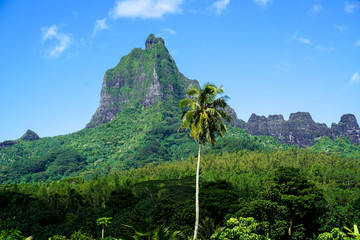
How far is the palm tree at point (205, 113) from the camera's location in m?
24.0

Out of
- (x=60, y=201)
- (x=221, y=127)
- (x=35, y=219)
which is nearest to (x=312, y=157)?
(x=60, y=201)

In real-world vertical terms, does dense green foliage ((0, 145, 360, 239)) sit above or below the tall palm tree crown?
below

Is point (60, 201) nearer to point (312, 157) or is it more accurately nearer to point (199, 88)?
point (199, 88)

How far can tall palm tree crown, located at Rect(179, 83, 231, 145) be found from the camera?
23984mm

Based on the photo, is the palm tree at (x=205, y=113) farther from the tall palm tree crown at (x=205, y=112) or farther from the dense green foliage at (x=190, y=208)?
the dense green foliage at (x=190, y=208)

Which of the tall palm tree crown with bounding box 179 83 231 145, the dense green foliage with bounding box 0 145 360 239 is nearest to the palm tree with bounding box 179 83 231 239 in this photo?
the tall palm tree crown with bounding box 179 83 231 145

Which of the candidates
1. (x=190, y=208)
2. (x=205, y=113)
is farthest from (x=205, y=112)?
(x=190, y=208)

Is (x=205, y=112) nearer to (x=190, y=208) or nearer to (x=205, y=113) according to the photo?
(x=205, y=113)

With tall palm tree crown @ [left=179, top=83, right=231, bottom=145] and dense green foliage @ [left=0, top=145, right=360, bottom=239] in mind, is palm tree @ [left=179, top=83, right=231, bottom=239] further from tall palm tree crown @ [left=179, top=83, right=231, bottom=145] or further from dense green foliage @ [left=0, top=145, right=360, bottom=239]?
dense green foliage @ [left=0, top=145, right=360, bottom=239]

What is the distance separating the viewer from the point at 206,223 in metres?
31.7

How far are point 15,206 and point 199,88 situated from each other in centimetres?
6723

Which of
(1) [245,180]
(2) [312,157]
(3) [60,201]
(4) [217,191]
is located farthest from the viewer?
(2) [312,157]

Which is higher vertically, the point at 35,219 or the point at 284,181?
the point at 284,181

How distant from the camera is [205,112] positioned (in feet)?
79.0
